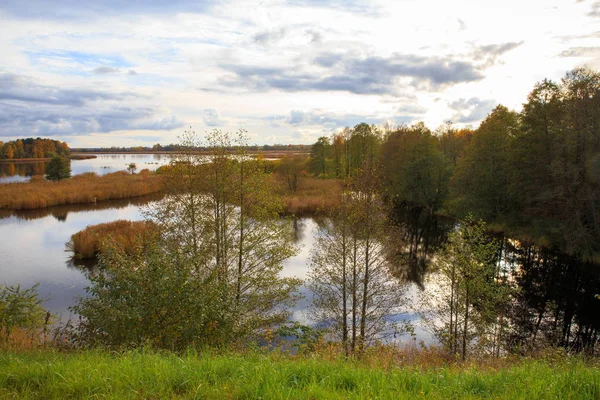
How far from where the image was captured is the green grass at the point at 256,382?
4336 mm

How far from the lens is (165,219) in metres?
18.2

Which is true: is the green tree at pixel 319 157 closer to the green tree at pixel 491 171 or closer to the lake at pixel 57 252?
the lake at pixel 57 252

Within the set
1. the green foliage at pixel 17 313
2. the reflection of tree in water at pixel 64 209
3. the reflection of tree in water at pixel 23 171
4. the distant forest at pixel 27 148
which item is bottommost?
the reflection of tree in water at pixel 64 209

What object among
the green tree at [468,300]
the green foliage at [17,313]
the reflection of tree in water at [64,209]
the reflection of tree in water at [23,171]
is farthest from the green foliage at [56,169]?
the green tree at [468,300]

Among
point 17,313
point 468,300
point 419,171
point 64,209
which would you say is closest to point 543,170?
point 419,171

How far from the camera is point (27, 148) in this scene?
5778 inches

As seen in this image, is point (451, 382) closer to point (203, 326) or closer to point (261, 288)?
point (203, 326)

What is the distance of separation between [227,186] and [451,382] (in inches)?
599

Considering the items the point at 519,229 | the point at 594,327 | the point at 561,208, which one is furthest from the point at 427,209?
the point at 594,327

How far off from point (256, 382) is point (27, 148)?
582ft

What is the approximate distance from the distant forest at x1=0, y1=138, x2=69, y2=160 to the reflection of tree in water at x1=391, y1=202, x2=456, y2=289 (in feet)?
468

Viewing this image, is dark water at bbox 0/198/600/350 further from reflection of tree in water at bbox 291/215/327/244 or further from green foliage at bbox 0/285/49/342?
green foliage at bbox 0/285/49/342

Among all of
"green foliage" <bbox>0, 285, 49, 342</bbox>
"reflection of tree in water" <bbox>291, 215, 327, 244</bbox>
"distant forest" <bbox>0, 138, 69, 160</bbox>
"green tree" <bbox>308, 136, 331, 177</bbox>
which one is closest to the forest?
"green foliage" <bbox>0, 285, 49, 342</bbox>

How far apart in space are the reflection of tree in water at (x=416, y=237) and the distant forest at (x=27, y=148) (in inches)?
5617
